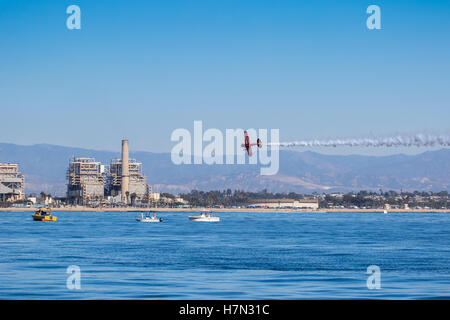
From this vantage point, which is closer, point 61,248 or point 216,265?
point 216,265

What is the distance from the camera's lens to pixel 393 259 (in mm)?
74125

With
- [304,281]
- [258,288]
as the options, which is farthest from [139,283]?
[304,281]

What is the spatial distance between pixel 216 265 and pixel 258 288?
18.8 m
